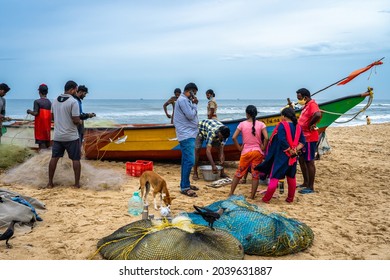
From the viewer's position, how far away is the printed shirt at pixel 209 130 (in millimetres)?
6625

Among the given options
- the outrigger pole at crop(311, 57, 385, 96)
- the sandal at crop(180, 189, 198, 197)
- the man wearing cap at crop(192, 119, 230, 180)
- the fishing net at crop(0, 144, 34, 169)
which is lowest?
the sandal at crop(180, 189, 198, 197)

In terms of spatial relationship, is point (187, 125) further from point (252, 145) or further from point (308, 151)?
point (308, 151)

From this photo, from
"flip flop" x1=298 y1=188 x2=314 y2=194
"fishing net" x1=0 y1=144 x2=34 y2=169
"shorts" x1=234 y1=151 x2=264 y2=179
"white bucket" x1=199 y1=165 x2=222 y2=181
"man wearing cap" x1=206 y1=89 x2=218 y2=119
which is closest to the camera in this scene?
"shorts" x1=234 y1=151 x2=264 y2=179

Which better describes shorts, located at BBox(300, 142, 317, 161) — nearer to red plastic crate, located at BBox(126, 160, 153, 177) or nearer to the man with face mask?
the man with face mask

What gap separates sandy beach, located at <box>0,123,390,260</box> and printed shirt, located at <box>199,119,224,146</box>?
0.86 m

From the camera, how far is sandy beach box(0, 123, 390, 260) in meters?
3.76

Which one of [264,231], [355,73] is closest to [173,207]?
[264,231]

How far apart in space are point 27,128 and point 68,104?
326 centimetres

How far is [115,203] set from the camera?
207 inches

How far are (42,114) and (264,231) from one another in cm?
517

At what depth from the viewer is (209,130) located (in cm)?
673

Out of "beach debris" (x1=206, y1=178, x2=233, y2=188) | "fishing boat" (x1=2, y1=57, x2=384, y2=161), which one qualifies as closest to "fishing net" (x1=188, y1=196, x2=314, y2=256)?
"beach debris" (x1=206, y1=178, x2=233, y2=188)

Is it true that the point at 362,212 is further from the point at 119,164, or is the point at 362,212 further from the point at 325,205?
the point at 119,164

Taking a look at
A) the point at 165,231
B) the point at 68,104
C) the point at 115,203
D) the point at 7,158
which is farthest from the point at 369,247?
the point at 7,158
